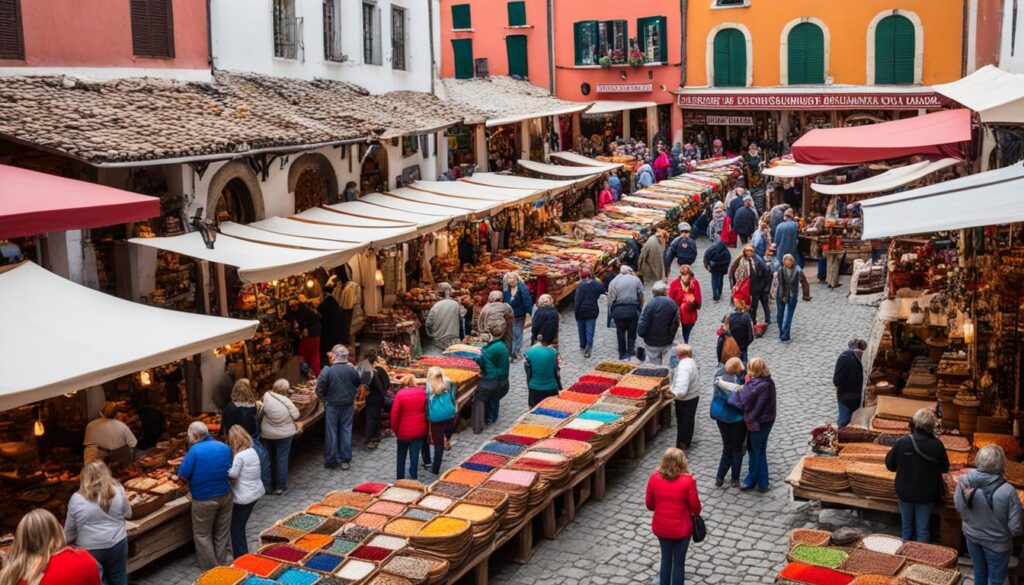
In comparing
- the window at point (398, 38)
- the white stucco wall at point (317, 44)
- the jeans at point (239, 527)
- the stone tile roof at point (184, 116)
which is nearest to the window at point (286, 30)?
the white stucco wall at point (317, 44)

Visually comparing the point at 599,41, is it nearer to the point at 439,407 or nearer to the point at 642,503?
the point at 439,407

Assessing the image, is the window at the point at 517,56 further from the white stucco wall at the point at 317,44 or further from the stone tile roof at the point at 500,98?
the white stucco wall at the point at 317,44

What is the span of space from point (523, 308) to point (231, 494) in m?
7.92

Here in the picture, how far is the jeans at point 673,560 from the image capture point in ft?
31.8

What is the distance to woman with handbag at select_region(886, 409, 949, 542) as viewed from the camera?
395 inches

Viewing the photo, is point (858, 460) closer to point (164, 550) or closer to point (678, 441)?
point (678, 441)

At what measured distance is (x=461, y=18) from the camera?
124 feet

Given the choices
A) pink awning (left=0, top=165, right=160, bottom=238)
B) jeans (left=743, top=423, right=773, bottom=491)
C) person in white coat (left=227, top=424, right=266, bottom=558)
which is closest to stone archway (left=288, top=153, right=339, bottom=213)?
pink awning (left=0, top=165, right=160, bottom=238)

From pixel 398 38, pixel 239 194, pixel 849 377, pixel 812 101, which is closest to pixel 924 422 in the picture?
pixel 849 377

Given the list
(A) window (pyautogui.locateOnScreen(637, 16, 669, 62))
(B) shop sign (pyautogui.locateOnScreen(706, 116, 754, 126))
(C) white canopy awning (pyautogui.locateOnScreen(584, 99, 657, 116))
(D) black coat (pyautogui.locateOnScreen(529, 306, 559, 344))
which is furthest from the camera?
(A) window (pyautogui.locateOnScreen(637, 16, 669, 62))

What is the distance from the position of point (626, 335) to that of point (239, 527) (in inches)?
317

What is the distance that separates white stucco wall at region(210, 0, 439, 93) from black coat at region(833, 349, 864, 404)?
1011 centimetres

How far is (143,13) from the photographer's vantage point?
50.9 feet

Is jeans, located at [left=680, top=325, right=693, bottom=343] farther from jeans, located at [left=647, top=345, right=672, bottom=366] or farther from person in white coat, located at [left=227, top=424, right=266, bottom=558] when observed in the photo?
person in white coat, located at [left=227, top=424, right=266, bottom=558]
